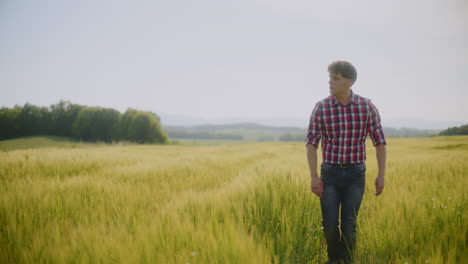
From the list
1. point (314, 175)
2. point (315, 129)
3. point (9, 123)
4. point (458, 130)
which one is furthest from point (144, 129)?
point (458, 130)

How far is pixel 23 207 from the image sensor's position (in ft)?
8.57

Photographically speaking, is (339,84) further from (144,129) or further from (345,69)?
(144,129)

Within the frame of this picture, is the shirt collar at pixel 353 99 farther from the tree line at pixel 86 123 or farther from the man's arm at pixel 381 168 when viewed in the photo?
the tree line at pixel 86 123

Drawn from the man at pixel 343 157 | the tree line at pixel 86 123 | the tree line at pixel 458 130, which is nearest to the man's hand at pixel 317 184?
the man at pixel 343 157

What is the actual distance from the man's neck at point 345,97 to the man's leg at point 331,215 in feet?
2.60

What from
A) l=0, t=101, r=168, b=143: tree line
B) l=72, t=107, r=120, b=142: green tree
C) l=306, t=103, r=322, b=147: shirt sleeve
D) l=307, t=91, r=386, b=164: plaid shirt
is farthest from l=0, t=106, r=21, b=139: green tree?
l=307, t=91, r=386, b=164: plaid shirt

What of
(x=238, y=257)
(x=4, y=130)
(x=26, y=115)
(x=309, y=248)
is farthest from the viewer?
(x=26, y=115)

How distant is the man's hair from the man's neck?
17 cm

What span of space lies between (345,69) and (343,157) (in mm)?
961

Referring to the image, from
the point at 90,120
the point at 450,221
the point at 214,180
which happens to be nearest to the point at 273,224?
the point at 450,221

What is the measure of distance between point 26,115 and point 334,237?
257 feet

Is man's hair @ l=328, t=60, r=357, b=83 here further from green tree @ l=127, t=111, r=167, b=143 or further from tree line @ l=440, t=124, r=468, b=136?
green tree @ l=127, t=111, r=167, b=143

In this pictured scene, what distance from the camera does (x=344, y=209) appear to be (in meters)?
2.42

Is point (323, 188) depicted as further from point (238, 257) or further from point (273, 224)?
point (238, 257)
